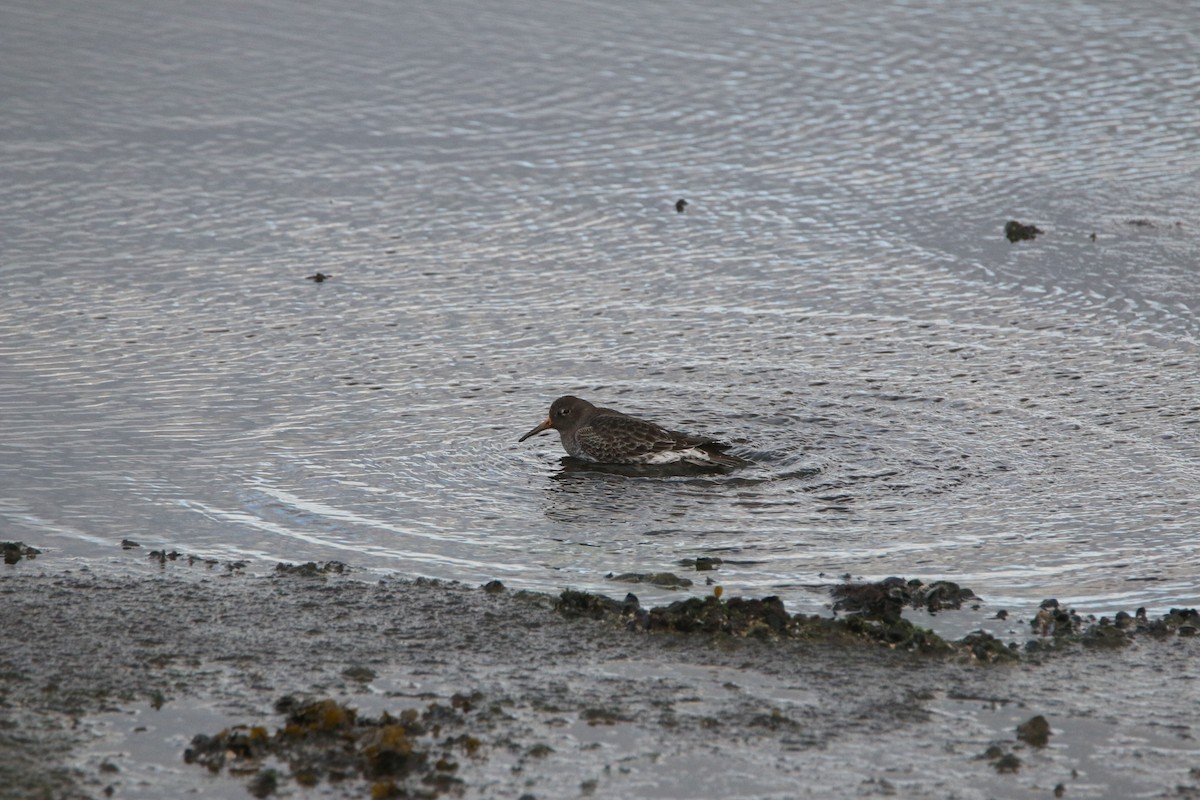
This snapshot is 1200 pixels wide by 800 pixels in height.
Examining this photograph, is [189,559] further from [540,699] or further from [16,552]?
[540,699]

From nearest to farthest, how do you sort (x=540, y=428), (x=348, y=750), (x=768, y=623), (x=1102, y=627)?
(x=348, y=750) < (x=768, y=623) < (x=1102, y=627) < (x=540, y=428)

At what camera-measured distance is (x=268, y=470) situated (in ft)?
31.7

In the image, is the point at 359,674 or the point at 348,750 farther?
the point at 359,674

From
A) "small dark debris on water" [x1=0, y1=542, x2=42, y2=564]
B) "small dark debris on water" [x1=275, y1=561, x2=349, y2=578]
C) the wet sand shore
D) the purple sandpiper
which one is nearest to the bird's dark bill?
the purple sandpiper

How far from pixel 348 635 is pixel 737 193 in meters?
8.72

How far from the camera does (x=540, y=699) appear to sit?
663 centimetres

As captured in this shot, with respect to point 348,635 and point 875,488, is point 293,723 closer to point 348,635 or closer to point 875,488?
point 348,635

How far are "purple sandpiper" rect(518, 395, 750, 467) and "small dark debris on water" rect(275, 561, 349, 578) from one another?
2.59 m

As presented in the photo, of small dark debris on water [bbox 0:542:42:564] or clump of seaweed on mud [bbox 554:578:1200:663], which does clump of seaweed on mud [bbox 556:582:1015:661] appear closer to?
clump of seaweed on mud [bbox 554:578:1200:663]

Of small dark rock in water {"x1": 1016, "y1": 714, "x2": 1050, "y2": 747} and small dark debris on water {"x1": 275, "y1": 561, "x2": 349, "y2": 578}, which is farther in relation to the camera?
small dark debris on water {"x1": 275, "y1": 561, "x2": 349, "y2": 578}

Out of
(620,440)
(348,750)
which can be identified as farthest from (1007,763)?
(620,440)

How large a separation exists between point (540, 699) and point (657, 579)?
1.62m

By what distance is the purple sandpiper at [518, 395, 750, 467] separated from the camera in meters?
10.3

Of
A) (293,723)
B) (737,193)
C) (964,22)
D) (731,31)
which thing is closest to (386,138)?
(737,193)
